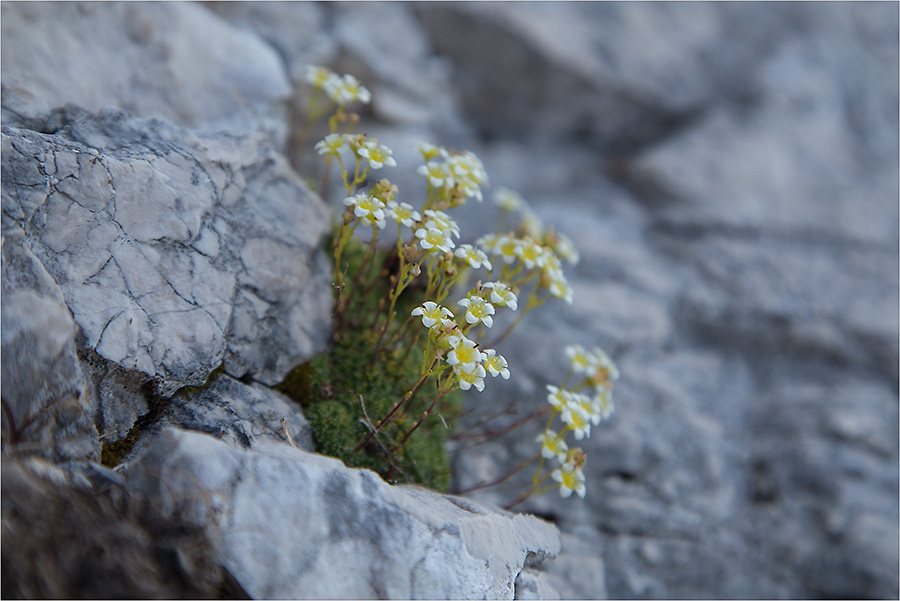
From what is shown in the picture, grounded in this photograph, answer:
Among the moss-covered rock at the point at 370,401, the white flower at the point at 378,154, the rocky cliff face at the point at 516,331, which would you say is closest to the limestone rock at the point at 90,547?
the rocky cliff face at the point at 516,331

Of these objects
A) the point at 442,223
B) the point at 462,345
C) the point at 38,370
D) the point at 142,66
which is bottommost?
the point at 38,370

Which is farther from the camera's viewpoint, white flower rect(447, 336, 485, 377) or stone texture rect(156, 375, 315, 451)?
stone texture rect(156, 375, 315, 451)

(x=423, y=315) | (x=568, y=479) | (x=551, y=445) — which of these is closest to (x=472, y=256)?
(x=423, y=315)

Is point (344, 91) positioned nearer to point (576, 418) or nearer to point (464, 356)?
point (464, 356)

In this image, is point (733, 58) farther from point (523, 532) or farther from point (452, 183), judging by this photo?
point (523, 532)

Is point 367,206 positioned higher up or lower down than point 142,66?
higher up

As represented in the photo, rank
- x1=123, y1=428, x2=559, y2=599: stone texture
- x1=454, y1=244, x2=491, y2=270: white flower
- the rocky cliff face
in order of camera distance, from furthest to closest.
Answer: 1. x1=454, y1=244, x2=491, y2=270: white flower
2. the rocky cliff face
3. x1=123, y1=428, x2=559, y2=599: stone texture

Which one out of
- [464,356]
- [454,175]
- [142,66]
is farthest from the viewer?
[142,66]

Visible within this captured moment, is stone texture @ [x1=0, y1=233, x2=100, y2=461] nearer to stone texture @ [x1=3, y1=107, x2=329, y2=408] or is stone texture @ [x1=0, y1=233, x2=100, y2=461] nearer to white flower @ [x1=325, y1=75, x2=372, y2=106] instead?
stone texture @ [x1=3, y1=107, x2=329, y2=408]

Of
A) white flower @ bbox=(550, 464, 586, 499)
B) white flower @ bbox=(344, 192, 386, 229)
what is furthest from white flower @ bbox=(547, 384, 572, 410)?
white flower @ bbox=(344, 192, 386, 229)

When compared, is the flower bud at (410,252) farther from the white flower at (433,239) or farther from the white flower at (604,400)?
the white flower at (604,400)
